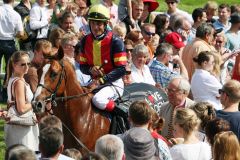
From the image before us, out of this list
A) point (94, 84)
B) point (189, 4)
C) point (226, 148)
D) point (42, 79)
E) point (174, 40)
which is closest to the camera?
point (226, 148)

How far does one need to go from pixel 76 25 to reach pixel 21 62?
6517 mm

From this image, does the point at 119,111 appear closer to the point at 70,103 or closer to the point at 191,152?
the point at 70,103

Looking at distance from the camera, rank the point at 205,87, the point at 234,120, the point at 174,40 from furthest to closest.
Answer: the point at 174,40, the point at 205,87, the point at 234,120

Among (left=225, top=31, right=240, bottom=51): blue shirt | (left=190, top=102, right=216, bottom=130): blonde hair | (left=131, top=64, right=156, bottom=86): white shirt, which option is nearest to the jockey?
(left=131, top=64, right=156, bottom=86): white shirt

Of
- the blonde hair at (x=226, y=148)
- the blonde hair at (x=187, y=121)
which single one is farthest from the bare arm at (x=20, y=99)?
the blonde hair at (x=226, y=148)

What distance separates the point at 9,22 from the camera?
717 inches

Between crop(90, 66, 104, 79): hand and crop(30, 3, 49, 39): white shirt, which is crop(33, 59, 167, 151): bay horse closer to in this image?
crop(90, 66, 104, 79): hand

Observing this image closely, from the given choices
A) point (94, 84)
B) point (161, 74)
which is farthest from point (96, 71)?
point (161, 74)

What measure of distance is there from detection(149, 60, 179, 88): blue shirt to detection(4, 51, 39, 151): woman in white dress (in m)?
3.09

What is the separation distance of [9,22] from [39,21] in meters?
0.59

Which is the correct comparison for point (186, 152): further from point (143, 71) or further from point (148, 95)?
point (143, 71)

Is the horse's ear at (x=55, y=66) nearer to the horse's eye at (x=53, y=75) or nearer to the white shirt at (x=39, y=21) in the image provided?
the horse's eye at (x=53, y=75)

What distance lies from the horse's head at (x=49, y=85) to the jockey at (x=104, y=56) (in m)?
0.75

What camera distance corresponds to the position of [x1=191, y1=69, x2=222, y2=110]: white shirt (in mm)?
13922
